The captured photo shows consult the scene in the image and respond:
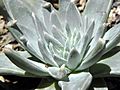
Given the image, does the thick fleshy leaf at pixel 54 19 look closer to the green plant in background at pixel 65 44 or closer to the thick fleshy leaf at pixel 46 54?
the green plant in background at pixel 65 44

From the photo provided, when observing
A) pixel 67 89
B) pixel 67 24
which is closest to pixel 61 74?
pixel 67 89

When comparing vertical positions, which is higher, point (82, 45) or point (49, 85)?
Result: point (82, 45)

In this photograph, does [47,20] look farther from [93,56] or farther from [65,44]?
[93,56]

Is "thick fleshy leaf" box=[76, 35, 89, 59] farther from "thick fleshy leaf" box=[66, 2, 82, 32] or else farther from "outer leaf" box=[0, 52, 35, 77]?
"outer leaf" box=[0, 52, 35, 77]

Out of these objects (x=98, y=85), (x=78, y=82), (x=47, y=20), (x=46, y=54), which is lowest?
(x=98, y=85)

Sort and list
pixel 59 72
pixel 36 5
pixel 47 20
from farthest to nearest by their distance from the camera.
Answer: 1. pixel 36 5
2. pixel 47 20
3. pixel 59 72

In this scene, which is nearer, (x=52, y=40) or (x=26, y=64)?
(x=26, y=64)

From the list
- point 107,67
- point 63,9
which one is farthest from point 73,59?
point 63,9
